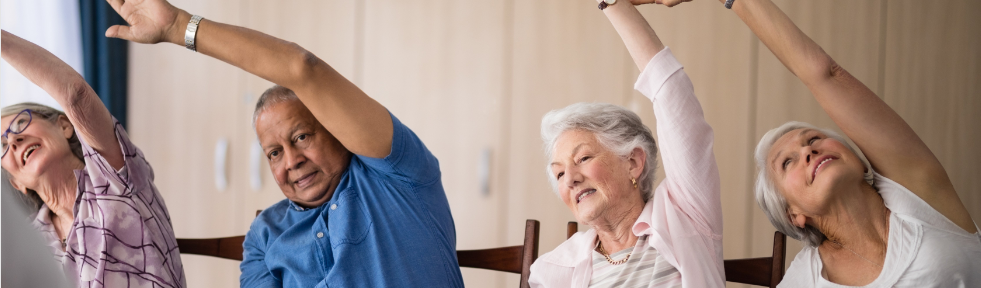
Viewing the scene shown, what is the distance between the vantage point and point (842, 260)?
4.64 feet

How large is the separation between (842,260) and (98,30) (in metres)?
3.27

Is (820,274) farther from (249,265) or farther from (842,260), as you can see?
(249,265)

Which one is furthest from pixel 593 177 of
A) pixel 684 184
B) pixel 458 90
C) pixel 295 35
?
pixel 295 35

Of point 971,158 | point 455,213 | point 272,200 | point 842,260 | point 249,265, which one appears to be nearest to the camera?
point 842,260

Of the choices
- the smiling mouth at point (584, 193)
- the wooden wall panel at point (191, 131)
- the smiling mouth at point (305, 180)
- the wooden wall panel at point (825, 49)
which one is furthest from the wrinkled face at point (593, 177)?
the wooden wall panel at point (191, 131)

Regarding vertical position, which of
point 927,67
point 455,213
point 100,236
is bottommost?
point 455,213

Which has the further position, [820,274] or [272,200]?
[272,200]

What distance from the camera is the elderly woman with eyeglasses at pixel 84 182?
4.94 ft

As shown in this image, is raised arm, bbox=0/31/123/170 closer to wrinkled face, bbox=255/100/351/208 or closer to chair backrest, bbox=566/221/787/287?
wrinkled face, bbox=255/100/351/208

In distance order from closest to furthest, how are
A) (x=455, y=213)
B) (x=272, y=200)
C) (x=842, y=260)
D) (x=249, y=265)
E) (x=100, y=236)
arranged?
1. (x=842, y=260)
2. (x=100, y=236)
3. (x=249, y=265)
4. (x=455, y=213)
5. (x=272, y=200)

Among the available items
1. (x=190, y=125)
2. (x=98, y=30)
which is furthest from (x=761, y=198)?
(x=98, y=30)

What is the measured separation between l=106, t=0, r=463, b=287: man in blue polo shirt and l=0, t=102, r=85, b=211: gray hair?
19.5 inches

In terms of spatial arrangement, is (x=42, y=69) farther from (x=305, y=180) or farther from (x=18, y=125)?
(x=305, y=180)

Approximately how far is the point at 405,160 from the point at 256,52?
0.41 meters
